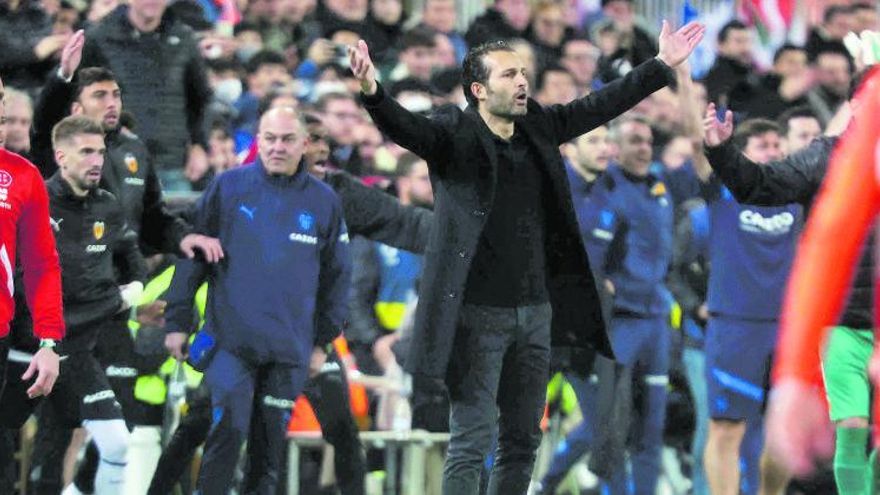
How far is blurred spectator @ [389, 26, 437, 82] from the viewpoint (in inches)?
547

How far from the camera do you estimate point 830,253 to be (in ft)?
12.1

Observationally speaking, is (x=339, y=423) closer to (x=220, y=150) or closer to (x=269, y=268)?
(x=269, y=268)

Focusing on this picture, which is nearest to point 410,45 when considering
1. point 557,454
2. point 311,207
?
point 557,454

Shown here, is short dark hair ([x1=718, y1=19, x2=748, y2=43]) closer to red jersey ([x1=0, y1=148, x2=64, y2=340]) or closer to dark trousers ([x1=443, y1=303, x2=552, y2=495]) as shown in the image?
dark trousers ([x1=443, y1=303, x2=552, y2=495])

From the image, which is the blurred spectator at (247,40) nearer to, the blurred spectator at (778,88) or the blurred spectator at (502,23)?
the blurred spectator at (502,23)

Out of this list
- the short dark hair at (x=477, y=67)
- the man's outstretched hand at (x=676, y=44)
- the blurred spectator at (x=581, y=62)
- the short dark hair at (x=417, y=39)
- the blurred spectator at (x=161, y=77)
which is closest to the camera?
the short dark hair at (x=477, y=67)

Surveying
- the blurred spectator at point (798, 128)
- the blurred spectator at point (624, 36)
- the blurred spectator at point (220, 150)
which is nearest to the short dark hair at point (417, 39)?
the blurred spectator at point (624, 36)

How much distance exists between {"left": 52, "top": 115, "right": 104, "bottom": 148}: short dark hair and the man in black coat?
75.6 inches

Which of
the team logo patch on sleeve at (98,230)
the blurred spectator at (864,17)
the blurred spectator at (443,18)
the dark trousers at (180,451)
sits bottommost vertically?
the dark trousers at (180,451)

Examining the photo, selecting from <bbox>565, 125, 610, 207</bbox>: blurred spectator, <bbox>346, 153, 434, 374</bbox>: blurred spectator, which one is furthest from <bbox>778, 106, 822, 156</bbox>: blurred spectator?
<bbox>346, 153, 434, 374</bbox>: blurred spectator

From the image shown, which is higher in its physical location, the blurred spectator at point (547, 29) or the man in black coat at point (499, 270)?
the blurred spectator at point (547, 29)

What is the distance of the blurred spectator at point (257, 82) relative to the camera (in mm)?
13180

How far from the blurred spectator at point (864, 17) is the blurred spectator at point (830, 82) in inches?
20.2

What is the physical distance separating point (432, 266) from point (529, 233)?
407 millimetres
